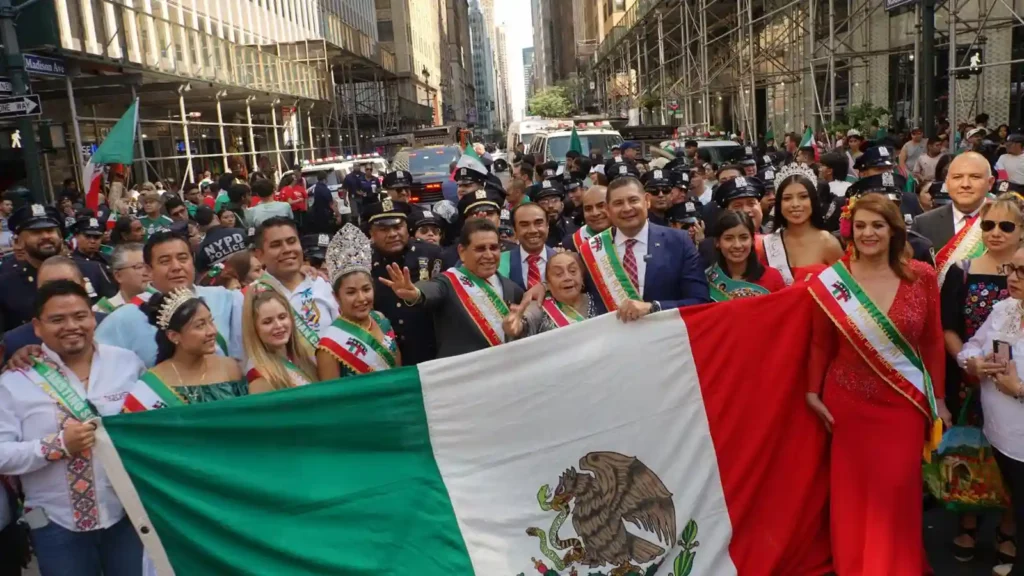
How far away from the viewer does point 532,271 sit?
544 cm

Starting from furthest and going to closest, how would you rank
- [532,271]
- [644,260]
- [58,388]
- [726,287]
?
[532,271] < [726,287] < [644,260] < [58,388]

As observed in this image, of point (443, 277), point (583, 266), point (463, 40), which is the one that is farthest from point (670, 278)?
point (463, 40)

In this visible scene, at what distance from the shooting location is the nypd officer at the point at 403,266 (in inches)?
192

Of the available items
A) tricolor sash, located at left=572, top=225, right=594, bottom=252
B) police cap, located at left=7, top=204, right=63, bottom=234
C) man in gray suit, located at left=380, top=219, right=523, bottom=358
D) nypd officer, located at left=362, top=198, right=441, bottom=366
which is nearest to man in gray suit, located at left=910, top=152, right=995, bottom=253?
tricolor sash, located at left=572, top=225, right=594, bottom=252

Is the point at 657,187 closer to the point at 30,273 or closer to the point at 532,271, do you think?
the point at 532,271

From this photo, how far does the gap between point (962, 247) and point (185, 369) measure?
13.4ft

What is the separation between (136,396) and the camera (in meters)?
3.61

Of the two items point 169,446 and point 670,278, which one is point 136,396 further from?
point 670,278

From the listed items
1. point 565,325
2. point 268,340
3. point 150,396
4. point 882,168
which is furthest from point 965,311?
point 150,396

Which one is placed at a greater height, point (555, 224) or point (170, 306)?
point (170, 306)

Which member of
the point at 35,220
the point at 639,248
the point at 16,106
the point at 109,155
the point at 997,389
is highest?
the point at 16,106

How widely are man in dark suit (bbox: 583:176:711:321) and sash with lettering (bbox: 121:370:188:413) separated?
87.4 inches

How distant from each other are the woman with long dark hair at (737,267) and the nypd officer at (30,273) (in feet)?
14.0

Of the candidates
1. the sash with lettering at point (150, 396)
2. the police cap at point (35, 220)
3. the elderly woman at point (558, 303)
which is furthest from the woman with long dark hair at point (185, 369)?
the police cap at point (35, 220)
